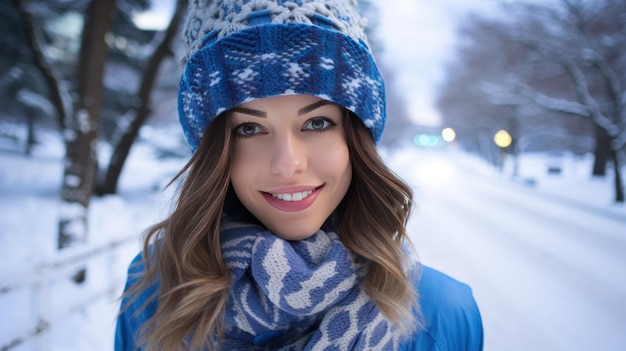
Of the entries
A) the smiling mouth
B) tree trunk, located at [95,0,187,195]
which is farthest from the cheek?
tree trunk, located at [95,0,187,195]

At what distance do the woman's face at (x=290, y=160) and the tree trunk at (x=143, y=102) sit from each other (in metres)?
4.61

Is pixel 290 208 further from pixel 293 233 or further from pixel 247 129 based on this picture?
pixel 247 129

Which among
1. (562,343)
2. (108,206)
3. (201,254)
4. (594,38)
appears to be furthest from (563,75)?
(108,206)

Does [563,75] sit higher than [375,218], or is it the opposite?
[563,75]

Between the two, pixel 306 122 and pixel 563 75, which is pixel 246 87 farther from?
pixel 563 75

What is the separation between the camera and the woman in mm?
1007

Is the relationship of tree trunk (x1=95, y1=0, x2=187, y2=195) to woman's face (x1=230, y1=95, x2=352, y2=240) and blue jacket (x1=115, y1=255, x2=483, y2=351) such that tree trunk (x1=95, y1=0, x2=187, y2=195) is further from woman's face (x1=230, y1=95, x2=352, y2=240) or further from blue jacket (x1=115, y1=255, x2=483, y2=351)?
blue jacket (x1=115, y1=255, x2=483, y2=351)

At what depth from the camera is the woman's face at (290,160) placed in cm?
105

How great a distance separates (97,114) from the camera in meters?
4.15

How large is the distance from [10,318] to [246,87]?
3.64m

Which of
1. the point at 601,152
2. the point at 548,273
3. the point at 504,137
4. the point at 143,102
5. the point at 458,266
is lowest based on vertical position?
the point at 458,266

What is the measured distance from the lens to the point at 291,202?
1.13 meters

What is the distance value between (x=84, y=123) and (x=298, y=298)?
13.9 feet

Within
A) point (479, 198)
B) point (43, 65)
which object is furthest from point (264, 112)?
point (479, 198)
